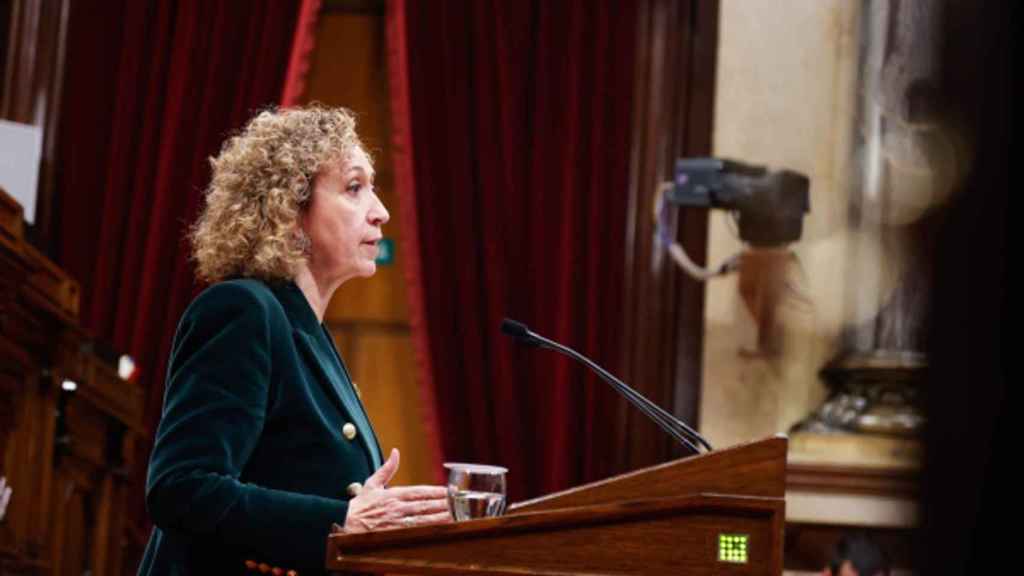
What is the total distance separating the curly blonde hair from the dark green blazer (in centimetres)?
9

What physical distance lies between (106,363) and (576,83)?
2.13m

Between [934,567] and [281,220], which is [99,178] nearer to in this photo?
[281,220]

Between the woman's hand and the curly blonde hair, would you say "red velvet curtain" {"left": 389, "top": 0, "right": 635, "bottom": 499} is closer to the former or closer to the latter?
the curly blonde hair

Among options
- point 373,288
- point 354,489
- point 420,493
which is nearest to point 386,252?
point 373,288

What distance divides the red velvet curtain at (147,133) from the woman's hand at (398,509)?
13.2 feet

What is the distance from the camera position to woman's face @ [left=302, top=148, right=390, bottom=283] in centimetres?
214

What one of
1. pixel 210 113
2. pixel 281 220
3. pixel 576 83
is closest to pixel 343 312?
pixel 210 113

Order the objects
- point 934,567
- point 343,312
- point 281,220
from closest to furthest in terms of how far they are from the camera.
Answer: point 934,567
point 281,220
point 343,312

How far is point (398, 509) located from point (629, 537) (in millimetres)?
289

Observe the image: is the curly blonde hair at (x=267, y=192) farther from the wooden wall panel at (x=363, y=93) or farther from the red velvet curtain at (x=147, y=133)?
the wooden wall panel at (x=363, y=93)

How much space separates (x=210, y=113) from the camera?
578cm

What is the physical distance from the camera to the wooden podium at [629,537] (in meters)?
1.60

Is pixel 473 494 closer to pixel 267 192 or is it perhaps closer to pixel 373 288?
pixel 267 192

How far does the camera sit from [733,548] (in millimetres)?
1601
